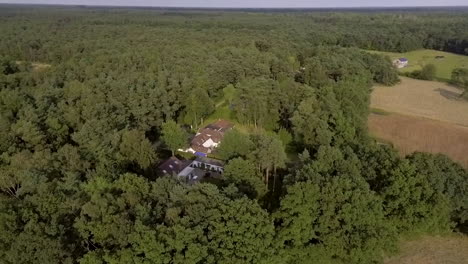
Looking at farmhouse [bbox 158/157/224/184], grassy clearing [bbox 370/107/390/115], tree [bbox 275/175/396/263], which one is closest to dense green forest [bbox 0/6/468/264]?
tree [bbox 275/175/396/263]

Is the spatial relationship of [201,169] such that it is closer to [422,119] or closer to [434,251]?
[434,251]

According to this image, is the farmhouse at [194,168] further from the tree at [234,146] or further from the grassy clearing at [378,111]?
the grassy clearing at [378,111]

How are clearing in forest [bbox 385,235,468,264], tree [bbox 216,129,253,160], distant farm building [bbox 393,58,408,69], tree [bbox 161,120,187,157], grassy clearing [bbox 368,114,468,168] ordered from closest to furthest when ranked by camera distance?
1. clearing in forest [bbox 385,235,468,264]
2. tree [bbox 216,129,253,160]
3. tree [bbox 161,120,187,157]
4. grassy clearing [bbox 368,114,468,168]
5. distant farm building [bbox 393,58,408,69]

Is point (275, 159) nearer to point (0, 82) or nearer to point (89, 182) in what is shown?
point (89, 182)

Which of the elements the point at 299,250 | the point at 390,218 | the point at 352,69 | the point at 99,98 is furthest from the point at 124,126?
the point at 352,69

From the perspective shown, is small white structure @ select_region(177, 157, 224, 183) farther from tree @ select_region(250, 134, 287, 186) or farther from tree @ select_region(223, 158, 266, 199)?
tree @ select_region(223, 158, 266, 199)

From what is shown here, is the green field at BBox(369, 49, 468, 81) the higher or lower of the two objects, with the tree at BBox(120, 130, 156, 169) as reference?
higher
